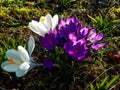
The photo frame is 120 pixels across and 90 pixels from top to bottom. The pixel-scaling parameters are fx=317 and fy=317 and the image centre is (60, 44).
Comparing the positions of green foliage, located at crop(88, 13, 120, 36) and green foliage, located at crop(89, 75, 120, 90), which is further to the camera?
green foliage, located at crop(88, 13, 120, 36)

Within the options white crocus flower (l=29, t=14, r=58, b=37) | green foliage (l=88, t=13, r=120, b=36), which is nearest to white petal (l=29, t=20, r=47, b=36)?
white crocus flower (l=29, t=14, r=58, b=37)

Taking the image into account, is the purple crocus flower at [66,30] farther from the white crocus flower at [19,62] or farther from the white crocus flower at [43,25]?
the white crocus flower at [19,62]

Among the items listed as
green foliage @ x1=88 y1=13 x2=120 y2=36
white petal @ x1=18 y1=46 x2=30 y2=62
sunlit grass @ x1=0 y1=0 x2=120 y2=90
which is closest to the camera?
white petal @ x1=18 y1=46 x2=30 y2=62

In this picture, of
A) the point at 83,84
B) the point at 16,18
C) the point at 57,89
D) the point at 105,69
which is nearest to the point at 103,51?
the point at 105,69

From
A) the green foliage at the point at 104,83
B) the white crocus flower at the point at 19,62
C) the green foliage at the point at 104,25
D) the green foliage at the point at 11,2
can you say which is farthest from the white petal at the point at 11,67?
the green foliage at the point at 11,2

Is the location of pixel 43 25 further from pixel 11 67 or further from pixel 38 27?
pixel 11 67

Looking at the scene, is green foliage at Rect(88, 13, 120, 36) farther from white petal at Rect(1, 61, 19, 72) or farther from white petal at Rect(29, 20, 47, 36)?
white petal at Rect(1, 61, 19, 72)

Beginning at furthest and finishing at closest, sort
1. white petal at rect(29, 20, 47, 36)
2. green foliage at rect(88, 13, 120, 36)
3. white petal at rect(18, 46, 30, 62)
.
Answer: green foliage at rect(88, 13, 120, 36) < white petal at rect(29, 20, 47, 36) < white petal at rect(18, 46, 30, 62)

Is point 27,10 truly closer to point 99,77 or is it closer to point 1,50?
point 1,50

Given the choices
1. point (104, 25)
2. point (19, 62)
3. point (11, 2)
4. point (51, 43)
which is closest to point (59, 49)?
point (51, 43)
